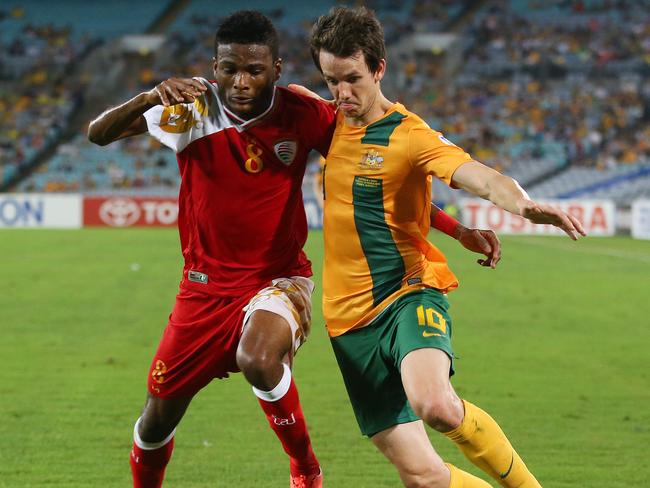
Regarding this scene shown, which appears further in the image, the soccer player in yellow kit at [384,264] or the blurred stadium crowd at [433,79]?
the blurred stadium crowd at [433,79]

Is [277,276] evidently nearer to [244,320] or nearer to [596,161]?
[244,320]

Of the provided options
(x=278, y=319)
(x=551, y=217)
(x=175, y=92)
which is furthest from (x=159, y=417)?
(x=551, y=217)

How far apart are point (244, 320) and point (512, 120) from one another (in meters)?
33.3

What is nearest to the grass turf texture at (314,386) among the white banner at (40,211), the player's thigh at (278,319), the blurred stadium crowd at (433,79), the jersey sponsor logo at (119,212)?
the player's thigh at (278,319)

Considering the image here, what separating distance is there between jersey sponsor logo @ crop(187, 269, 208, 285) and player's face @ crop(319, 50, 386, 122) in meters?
1.00

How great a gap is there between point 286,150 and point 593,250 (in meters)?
19.5

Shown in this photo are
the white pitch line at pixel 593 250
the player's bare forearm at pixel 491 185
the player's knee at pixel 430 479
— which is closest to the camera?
the player's bare forearm at pixel 491 185

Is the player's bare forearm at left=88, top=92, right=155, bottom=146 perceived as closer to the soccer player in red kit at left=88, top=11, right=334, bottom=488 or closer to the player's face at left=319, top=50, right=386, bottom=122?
the soccer player in red kit at left=88, top=11, right=334, bottom=488

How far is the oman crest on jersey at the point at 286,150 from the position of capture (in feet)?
15.2

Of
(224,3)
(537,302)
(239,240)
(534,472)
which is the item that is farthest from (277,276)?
(224,3)

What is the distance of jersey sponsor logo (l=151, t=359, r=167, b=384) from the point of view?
457 cm

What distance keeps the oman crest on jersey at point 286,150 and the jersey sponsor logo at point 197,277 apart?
63 cm

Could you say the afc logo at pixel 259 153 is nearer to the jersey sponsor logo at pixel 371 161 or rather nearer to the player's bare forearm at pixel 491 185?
the jersey sponsor logo at pixel 371 161

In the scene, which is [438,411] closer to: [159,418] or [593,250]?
[159,418]
